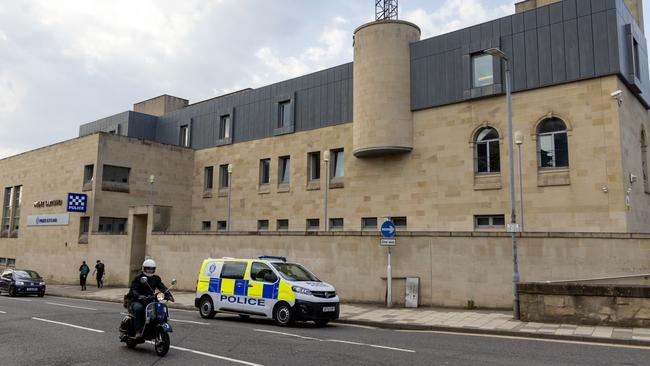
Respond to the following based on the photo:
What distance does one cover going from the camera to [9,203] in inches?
1666

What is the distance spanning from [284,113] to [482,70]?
46.5 feet

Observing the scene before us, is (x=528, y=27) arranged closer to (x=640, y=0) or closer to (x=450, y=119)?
(x=450, y=119)

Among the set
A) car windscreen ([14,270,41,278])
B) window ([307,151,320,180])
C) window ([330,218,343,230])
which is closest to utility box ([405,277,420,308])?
window ([330,218,343,230])

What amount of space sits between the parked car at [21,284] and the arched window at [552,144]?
24.8m

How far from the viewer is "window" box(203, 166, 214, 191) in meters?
38.4

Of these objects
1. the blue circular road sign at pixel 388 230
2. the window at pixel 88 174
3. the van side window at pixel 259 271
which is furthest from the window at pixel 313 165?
the van side window at pixel 259 271

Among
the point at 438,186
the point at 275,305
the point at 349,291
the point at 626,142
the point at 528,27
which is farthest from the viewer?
the point at 438,186

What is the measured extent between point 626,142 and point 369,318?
14240mm

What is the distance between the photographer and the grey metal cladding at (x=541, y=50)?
21.4 m

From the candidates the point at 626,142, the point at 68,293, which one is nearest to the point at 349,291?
the point at 626,142

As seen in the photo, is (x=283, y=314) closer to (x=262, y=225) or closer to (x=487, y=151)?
(x=487, y=151)

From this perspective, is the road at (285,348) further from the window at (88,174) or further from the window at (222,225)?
the window at (222,225)

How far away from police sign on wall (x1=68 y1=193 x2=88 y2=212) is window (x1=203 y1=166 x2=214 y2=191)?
833 centimetres

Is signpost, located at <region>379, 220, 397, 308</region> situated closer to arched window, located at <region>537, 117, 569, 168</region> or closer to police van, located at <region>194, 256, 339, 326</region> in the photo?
police van, located at <region>194, 256, 339, 326</region>
